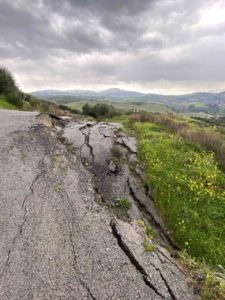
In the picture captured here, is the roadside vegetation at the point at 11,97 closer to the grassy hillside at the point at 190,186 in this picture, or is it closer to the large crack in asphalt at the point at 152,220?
the grassy hillside at the point at 190,186

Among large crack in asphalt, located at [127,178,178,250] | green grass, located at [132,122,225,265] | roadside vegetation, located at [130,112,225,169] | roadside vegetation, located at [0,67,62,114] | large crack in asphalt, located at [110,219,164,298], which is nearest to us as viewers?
large crack in asphalt, located at [110,219,164,298]

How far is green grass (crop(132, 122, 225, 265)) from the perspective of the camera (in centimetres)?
727

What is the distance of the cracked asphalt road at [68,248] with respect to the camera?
15.9 ft

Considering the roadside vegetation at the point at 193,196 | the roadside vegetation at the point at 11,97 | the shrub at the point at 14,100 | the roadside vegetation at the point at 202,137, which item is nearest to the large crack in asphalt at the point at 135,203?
the roadside vegetation at the point at 193,196

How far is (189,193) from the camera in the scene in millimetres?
9141

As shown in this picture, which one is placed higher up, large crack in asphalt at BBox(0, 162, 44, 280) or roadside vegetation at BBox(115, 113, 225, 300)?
large crack in asphalt at BBox(0, 162, 44, 280)

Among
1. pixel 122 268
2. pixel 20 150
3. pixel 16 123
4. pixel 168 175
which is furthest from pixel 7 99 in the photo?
pixel 122 268

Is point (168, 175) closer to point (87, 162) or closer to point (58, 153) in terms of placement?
point (87, 162)

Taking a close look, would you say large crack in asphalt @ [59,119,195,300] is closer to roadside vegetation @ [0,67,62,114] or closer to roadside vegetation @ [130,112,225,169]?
roadside vegetation @ [130,112,225,169]

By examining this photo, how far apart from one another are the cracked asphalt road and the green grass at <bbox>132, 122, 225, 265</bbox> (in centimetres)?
126

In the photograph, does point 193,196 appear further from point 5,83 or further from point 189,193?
point 5,83

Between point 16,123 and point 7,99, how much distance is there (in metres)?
19.3

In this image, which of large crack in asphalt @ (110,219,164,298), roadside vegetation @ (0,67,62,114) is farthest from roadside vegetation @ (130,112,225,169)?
roadside vegetation @ (0,67,62,114)

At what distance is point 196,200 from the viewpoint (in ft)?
28.8
